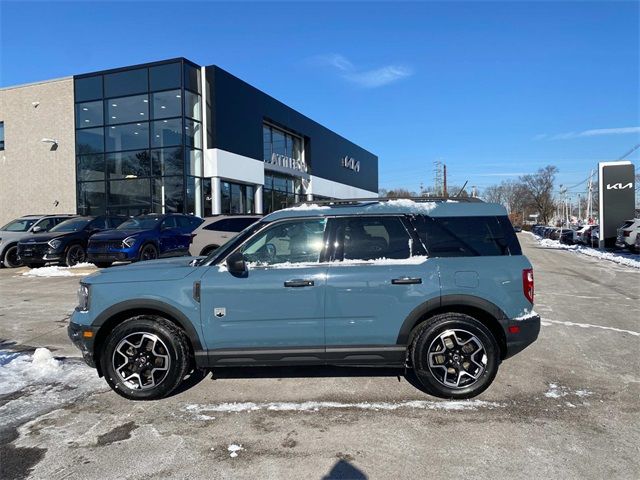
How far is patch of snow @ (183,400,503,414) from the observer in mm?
4230

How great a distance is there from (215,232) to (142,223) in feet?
11.3

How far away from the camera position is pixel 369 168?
55.4 meters

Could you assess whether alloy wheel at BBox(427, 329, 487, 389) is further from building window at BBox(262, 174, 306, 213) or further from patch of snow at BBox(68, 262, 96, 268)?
building window at BBox(262, 174, 306, 213)

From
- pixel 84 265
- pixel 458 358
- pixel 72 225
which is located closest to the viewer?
pixel 458 358

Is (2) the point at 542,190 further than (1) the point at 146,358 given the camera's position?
Yes

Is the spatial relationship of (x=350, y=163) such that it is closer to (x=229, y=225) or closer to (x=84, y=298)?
(x=229, y=225)

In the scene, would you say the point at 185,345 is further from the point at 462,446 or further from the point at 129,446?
the point at 462,446

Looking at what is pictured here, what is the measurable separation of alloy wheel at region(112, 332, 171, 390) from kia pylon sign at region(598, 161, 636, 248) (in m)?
27.5

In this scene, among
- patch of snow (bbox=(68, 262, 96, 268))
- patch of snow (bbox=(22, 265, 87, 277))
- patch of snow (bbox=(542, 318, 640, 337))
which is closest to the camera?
patch of snow (bbox=(542, 318, 640, 337))

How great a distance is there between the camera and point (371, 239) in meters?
4.54

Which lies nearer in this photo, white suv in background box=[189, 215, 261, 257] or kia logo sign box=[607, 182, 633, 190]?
white suv in background box=[189, 215, 261, 257]

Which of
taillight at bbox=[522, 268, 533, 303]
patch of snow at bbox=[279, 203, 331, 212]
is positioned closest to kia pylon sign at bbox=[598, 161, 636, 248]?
taillight at bbox=[522, 268, 533, 303]

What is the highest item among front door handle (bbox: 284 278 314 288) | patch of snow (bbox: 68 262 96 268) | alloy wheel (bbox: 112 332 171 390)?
front door handle (bbox: 284 278 314 288)

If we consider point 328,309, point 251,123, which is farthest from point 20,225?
point 328,309
